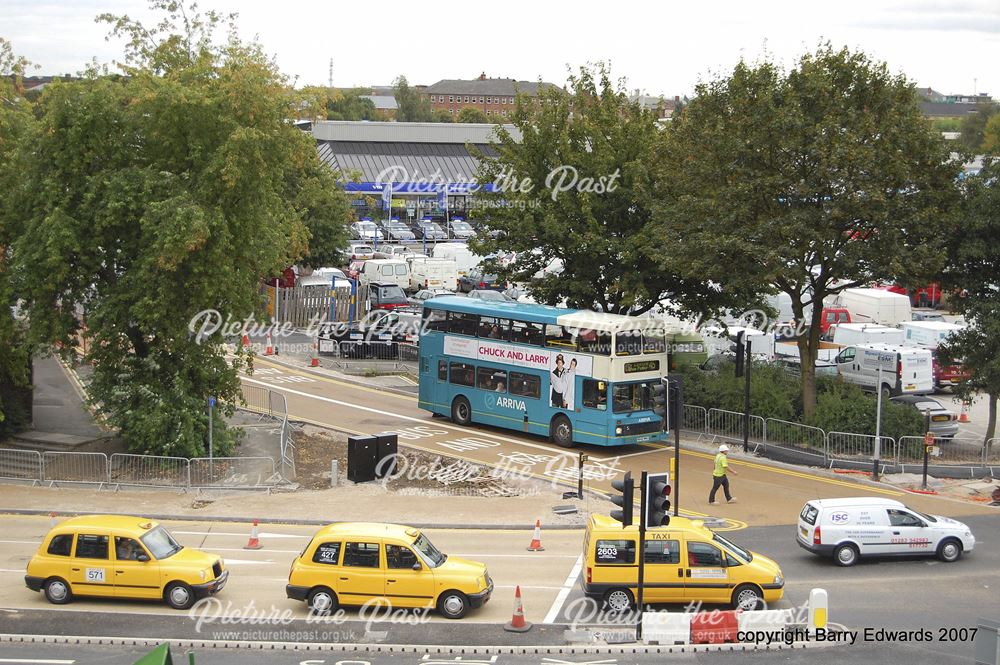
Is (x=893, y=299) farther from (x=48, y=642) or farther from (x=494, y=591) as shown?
(x=48, y=642)

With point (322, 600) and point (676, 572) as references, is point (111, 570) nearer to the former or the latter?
point (322, 600)

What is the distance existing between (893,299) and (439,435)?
25977 millimetres

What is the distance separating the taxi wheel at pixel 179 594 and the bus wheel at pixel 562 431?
14970 millimetres

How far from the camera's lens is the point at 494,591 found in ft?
68.1

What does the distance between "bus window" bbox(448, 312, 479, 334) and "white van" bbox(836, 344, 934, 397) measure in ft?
42.3

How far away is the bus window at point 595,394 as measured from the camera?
3131 cm

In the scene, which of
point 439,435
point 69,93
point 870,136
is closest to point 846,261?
point 870,136

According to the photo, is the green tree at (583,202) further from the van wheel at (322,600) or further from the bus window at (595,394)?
the van wheel at (322,600)

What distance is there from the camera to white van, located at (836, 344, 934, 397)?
3775 cm

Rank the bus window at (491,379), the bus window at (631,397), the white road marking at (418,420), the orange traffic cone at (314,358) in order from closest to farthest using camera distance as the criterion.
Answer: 1. the bus window at (631,397)
2. the white road marking at (418,420)
3. the bus window at (491,379)
4. the orange traffic cone at (314,358)

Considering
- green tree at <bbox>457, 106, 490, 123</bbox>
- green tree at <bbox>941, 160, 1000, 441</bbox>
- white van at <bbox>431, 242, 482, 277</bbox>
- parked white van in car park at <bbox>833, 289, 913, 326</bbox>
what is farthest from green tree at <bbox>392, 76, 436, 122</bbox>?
green tree at <bbox>941, 160, 1000, 441</bbox>

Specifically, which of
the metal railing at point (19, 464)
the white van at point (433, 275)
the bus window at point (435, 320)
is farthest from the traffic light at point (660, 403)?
the white van at point (433, 275)

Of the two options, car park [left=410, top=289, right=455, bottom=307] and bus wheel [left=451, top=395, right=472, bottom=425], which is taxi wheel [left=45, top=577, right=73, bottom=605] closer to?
bus wheel [left=451, top=395, right=472, bottom=425]

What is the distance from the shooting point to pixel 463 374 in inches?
1389
